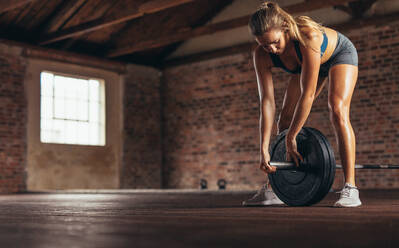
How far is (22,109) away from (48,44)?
133cm

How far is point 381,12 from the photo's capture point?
827 centimetres

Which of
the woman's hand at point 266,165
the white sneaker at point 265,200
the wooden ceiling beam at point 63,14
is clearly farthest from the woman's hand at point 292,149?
the wooden ceiling beam at point 63,14

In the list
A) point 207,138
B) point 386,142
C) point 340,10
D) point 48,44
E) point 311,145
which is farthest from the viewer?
point 207,138

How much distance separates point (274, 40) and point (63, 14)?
701 cm

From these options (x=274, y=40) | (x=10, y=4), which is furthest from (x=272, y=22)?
(x=10, y=4)

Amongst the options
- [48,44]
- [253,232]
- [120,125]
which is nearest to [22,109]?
[48,44]

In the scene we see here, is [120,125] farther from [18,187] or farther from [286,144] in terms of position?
[286,144]

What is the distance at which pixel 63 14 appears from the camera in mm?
9008

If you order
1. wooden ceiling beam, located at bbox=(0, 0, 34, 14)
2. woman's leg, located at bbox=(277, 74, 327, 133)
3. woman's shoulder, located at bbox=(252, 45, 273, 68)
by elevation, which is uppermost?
wooden ceiling beam, located at bbox=(0, 0, 34, 14)

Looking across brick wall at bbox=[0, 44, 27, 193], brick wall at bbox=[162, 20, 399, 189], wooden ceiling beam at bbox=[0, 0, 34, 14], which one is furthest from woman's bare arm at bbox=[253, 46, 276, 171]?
brick wall at bbox=[0, 44, 27, 193]

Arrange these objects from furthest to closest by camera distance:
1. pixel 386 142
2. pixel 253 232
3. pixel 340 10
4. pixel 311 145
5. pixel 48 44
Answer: pixel 48 44, pixel 340 10, pixel 386 142, pixel 311 145, pixel 253 232

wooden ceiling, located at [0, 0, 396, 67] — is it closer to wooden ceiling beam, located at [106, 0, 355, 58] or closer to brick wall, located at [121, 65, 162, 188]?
wooden ceiling beam, located at [106, 0, 355, 58]

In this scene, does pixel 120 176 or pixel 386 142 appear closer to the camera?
pixel 386 142

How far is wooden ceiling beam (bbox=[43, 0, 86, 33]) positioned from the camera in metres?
8.89
